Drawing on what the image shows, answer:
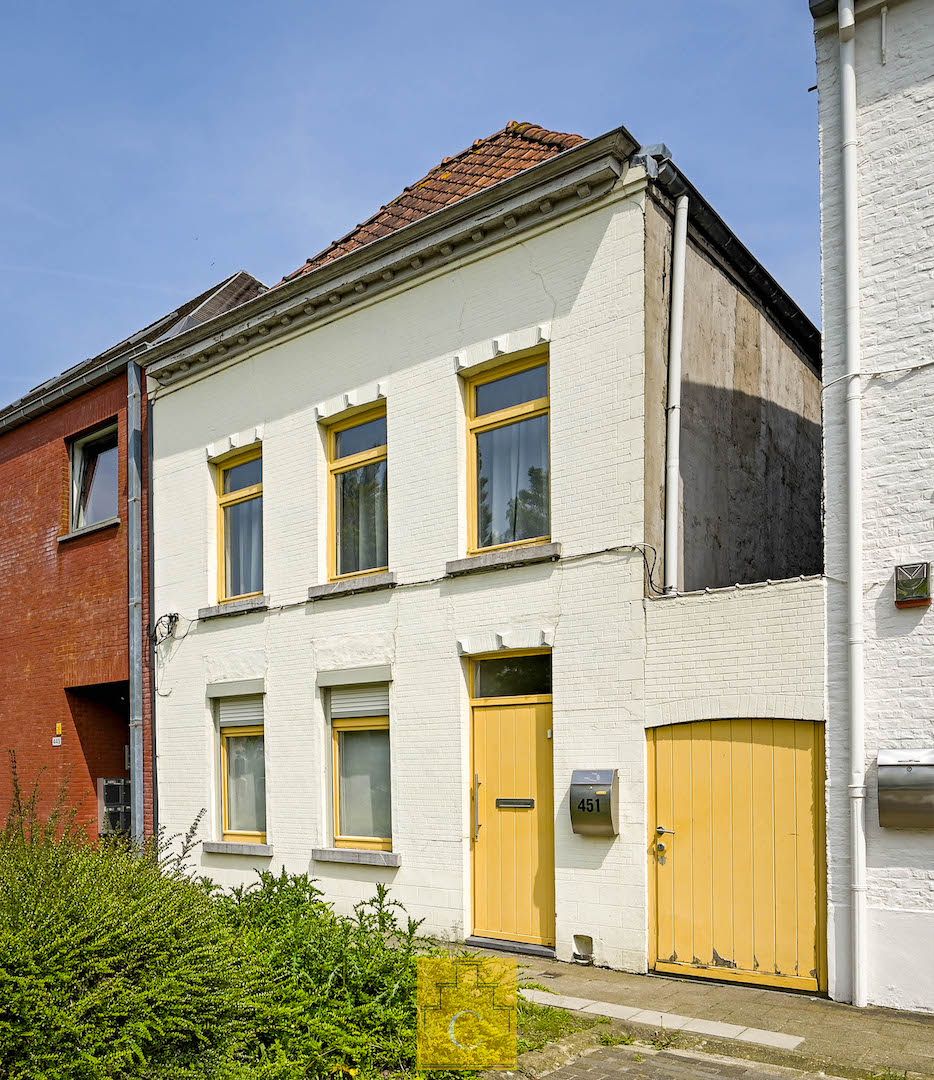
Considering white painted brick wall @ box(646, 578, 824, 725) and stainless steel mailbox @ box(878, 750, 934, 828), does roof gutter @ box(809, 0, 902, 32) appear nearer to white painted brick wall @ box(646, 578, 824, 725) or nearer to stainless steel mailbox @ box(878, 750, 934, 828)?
white painted brick wall @ box(646, 578, 824, 725)

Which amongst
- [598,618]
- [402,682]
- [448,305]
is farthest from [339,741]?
[448,305]

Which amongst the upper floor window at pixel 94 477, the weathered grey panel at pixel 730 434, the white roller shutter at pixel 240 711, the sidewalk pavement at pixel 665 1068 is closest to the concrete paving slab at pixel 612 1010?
the sidewalk pavement at pixel 665 1068

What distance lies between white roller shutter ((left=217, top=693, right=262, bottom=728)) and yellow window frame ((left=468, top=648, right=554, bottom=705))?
3343 mm

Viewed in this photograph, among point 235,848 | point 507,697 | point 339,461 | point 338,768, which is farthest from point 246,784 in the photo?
point 507,697

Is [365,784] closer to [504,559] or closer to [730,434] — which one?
[504,559]

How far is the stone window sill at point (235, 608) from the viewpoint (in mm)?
12594

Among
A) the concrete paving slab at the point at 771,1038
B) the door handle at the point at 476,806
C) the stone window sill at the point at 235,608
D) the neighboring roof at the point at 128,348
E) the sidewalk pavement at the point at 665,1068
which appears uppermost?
the neighboring roof at the point at 128,348

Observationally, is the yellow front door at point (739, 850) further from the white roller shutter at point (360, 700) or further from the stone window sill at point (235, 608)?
the stone window sill at point (235, 608)

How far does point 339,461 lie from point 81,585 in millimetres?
5525

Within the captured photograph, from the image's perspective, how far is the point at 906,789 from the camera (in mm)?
7375

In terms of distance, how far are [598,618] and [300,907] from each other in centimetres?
328

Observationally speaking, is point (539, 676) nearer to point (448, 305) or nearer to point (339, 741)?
point (339, 741)

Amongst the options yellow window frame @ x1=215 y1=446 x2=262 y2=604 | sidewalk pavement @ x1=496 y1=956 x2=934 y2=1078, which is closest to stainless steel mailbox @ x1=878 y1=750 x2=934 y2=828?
sidewalk pavement @ x1=496 y1=956 x2=934 y2=1078

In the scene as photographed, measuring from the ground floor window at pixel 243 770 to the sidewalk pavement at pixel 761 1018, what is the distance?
485cm
